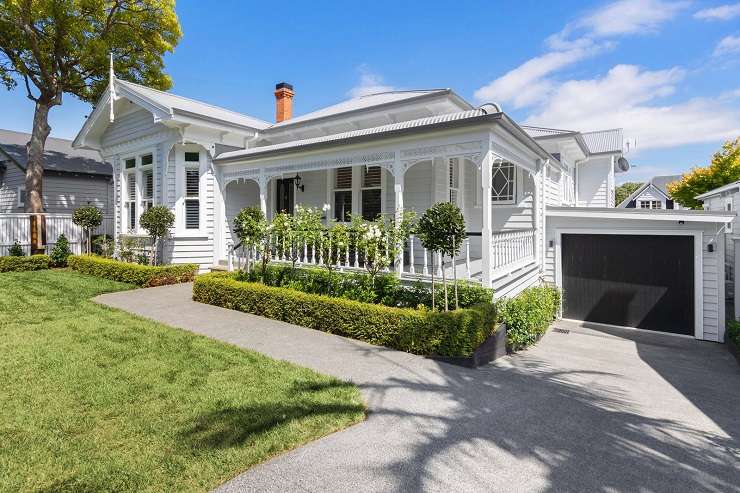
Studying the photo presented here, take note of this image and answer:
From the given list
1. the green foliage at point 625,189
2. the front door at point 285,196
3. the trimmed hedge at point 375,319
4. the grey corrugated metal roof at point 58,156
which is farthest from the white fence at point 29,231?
the green foliage at point 625,189

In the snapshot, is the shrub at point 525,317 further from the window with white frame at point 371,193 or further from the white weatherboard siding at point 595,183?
the white weatherboard siding at point 595,183

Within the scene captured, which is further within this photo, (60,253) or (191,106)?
(60,253)

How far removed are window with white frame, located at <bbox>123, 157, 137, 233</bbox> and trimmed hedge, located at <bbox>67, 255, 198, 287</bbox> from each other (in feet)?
5.95

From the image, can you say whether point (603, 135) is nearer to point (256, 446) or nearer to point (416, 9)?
point (416, 9)

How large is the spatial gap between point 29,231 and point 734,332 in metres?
20.9

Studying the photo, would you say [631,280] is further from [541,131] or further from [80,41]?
[80,41]

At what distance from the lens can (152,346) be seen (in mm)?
5844

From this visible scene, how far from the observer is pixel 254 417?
3711mm

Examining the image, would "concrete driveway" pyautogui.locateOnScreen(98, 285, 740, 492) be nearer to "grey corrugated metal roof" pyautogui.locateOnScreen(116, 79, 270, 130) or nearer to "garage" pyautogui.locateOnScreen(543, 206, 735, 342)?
"garage" pyautogui.locateOnScreen(543, 206, 735, 342)

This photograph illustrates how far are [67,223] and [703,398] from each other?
19.2 metres

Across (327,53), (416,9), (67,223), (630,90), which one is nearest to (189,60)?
(327,53)

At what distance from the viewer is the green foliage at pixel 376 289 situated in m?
6.85

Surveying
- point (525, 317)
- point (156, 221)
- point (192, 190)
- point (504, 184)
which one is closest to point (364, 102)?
point (504, 184)

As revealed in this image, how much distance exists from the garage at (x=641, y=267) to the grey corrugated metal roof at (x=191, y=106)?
10.4 m
